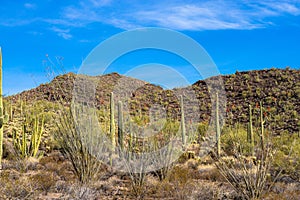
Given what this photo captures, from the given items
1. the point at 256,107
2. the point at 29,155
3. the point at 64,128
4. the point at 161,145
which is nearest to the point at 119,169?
the point at 161,145

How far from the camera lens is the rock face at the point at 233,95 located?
103 ft

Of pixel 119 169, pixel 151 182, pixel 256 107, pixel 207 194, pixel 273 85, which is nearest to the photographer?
pixel 207 194

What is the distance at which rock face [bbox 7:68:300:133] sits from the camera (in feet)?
103

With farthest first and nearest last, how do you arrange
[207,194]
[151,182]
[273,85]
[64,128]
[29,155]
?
[273,85]
[29,155]
[151,182]
[64,128]
[207,194]

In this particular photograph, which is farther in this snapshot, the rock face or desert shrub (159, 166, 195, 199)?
the rock face

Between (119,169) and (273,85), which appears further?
(273,85)

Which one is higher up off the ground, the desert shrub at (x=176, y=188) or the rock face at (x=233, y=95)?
the rock face at (x=233, y=95)

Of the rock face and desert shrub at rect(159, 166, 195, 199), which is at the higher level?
the rock face

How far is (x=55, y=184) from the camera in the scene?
9641 mm

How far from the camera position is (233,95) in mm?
37469

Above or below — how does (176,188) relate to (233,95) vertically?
below

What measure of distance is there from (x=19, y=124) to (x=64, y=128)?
Answer: 10347 mm

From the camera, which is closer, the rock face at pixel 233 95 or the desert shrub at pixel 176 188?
the desert shrub at pixel 176 188

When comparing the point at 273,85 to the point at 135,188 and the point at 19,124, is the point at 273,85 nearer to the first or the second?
the point at 19,124
